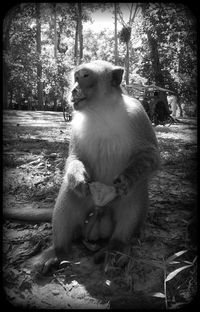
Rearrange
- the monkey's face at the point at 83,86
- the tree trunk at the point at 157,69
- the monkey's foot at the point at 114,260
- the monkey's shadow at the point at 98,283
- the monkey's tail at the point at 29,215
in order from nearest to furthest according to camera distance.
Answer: the monkey's shadow at the point at 98,283
the monkey's foot at the point at 114,260
the monkey's face at the point at 83,86
the monkey's tail at the point at 29,215
the tree trunk at the point at 157,69

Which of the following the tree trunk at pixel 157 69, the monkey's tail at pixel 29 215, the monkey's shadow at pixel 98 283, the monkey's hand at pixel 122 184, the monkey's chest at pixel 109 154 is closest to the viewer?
the monkey's shadow at pixel 98 283

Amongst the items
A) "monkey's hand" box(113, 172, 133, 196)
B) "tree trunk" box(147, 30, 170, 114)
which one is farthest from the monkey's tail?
"tree trunk" box(147, 30, 170, 114)

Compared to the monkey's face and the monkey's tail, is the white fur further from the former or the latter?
the monkey's tail

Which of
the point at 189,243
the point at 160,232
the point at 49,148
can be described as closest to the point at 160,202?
the point at 160,232

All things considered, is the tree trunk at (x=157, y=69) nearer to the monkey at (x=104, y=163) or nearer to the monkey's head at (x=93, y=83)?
the monkey's head at (x=93, y=83)

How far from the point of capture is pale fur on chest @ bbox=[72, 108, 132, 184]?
11.9ft

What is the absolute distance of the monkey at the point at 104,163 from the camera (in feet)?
11.3

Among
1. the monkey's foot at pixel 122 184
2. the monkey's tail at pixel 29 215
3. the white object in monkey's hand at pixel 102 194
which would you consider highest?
the monkey's foot at pixel 122 184

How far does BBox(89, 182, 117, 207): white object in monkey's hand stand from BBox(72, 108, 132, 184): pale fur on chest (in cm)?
29

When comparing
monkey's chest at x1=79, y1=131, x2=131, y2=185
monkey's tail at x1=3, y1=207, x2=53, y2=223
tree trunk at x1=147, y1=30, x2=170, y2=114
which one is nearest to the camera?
monkey's chest at x1=79, y1=131, x2=131, y2=185

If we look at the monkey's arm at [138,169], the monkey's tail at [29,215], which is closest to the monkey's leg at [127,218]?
the monkey's arm at [138,169]

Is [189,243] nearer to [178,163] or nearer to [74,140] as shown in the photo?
[74,140]

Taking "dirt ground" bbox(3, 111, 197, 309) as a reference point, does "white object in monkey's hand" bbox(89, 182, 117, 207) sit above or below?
above

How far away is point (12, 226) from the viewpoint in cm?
413
